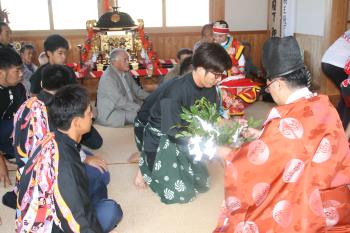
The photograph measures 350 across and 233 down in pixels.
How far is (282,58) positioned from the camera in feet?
5.02

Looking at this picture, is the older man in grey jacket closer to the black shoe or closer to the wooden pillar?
the black shoe

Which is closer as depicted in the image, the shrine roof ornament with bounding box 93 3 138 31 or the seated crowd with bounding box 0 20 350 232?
the seated crowd with bounding box 0 20 350 232

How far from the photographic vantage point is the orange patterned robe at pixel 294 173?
1454 millimetres

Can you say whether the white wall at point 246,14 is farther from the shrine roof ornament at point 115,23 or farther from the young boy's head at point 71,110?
the young boy's head at point 71,110

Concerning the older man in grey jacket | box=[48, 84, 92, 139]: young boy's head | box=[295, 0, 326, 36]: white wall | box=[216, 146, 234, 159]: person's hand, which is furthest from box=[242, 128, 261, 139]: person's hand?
box=[295, 0, 326, 36]: white wall

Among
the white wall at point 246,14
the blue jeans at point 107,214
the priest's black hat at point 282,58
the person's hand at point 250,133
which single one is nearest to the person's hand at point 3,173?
the blue jeans at point 107,214

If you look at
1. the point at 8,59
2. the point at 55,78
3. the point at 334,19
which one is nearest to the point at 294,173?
the point at 55,78

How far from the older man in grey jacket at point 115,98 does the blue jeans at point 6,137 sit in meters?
1.28

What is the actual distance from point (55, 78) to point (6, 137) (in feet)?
3.86

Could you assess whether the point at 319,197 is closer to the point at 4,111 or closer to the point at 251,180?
the point at 251,180

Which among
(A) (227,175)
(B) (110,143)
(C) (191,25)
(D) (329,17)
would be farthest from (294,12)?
(A) (227,175)

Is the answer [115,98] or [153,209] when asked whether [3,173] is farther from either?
[115,98]

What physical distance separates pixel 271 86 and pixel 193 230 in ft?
3.68

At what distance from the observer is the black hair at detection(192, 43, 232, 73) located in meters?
2.31
